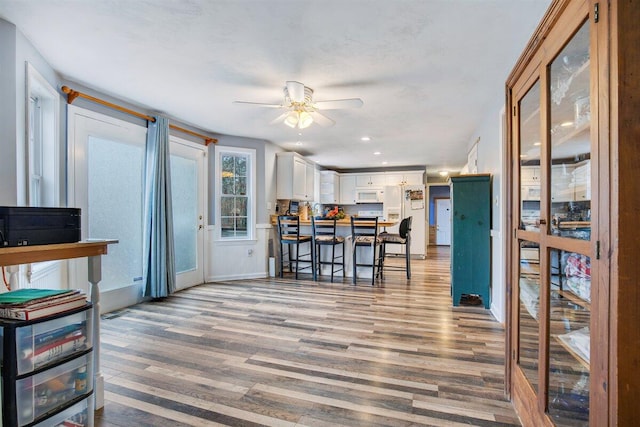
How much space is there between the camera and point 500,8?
1.86m

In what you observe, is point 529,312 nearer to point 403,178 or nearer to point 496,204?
point 496,204

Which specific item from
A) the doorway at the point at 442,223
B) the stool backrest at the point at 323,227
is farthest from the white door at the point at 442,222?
the stool backrest at the point at 323,227

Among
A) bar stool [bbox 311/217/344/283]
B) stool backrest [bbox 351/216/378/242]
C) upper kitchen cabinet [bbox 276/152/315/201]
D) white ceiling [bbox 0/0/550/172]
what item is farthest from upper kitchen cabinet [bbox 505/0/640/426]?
upper kitchen cabinet [bbox 276/152/315/201]

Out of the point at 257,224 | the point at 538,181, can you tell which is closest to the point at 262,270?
the point at 257,224

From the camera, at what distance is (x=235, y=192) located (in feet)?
17.2

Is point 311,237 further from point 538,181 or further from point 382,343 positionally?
point 538,181

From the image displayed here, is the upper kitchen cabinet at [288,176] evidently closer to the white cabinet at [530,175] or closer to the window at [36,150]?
the window at [36,150]

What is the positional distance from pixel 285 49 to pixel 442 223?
9.48 metres

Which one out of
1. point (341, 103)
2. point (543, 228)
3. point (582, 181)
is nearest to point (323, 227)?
point (341, 103)

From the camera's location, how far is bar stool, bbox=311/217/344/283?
16.7 feet

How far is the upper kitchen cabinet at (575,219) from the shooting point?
809 mm

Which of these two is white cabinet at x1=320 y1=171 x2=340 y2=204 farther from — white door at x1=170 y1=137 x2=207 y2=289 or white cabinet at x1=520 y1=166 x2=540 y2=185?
white cabinet at x1=520 y1=166 x2=540 y2=185

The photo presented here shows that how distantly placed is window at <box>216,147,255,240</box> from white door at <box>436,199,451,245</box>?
729 cm

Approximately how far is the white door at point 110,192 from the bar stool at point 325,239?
2.50 m
